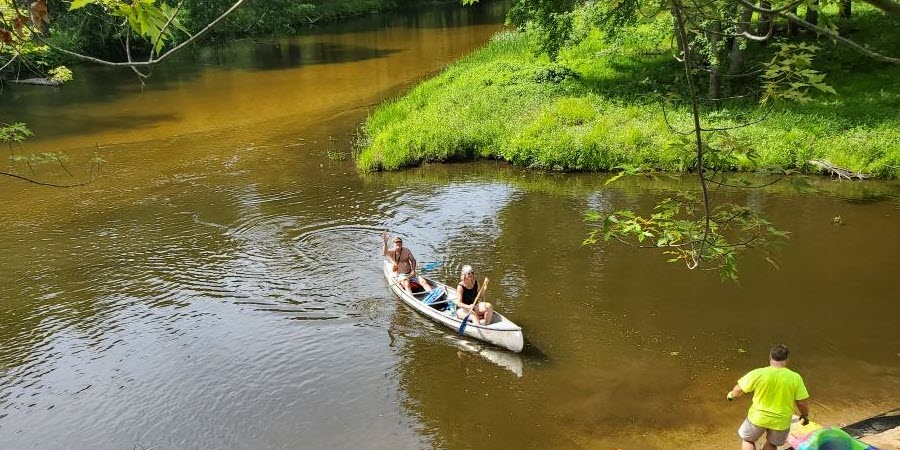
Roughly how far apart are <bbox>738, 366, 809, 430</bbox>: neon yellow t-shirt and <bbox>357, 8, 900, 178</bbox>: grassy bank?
34.3 feet

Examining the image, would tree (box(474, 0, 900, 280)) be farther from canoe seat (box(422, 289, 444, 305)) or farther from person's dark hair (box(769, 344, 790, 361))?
canoe seat (box(422, 289, 444, 305))

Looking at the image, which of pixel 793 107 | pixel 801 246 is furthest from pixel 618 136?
pixel 801 246

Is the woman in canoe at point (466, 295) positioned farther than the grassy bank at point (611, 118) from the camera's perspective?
No

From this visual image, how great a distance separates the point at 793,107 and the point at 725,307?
34.1 feet

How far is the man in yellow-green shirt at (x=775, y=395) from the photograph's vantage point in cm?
740

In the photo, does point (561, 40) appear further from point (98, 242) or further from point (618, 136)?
point (98, 242)

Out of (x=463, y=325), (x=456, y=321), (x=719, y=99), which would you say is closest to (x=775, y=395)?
(x=719, y=99)

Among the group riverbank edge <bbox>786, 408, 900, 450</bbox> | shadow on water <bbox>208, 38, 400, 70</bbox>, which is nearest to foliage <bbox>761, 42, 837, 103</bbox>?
riverbank edge <bbox>786, 408, 900, 450</bbox>

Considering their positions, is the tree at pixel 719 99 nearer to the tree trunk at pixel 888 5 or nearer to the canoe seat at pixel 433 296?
the tree trunk at pixel 888 5

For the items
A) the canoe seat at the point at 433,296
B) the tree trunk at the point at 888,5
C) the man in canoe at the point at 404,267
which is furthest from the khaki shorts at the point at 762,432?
the man in canoe at the point at 404,267

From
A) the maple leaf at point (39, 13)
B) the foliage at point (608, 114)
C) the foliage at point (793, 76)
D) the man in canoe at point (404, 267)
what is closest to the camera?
the maple leaf at point (39, 13)

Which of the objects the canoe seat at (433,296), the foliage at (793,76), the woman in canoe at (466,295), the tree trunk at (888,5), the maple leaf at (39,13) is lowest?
the canoe seat at (433,296)

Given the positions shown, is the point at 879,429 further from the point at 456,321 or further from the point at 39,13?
the point at 39,13

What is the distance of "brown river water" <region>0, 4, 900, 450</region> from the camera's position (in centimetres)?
1018
